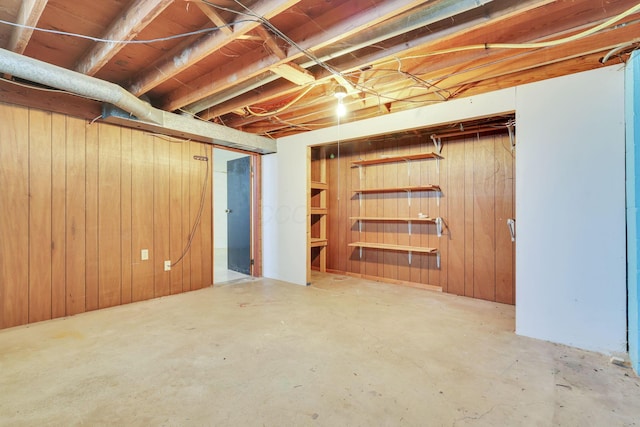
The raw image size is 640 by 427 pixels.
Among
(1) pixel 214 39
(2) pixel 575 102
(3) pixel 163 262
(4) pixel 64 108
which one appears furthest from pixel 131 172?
(2) pixel 575 102

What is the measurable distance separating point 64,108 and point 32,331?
6.24 ft

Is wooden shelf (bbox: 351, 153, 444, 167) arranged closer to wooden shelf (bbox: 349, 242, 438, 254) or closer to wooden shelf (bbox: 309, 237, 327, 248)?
wooden shelf (bbox: 349, 242, 438, 254)

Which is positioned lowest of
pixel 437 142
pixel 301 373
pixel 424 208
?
pixel 301 373

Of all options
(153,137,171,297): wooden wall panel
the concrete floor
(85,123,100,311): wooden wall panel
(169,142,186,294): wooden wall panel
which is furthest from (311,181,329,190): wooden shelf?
(85,123,100,311): wooden wall panel

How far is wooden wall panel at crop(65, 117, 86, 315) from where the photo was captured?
8.73ft

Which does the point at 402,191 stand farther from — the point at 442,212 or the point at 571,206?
the point at 571,206

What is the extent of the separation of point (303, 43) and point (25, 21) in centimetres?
160

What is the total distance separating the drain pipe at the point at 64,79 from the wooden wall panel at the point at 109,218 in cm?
60

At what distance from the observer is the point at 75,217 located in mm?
2701

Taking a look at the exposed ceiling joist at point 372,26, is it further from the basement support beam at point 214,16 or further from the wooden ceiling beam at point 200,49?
the basement support beam at point 214,16

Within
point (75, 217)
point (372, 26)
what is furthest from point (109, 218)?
point (372, 26)

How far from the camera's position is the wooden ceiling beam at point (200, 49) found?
1594 millimetres

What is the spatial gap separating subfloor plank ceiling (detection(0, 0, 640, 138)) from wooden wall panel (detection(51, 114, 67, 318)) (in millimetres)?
238

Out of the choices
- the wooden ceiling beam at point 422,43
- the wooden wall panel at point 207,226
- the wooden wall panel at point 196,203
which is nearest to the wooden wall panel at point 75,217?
the wooden wall panel at point 196,203
